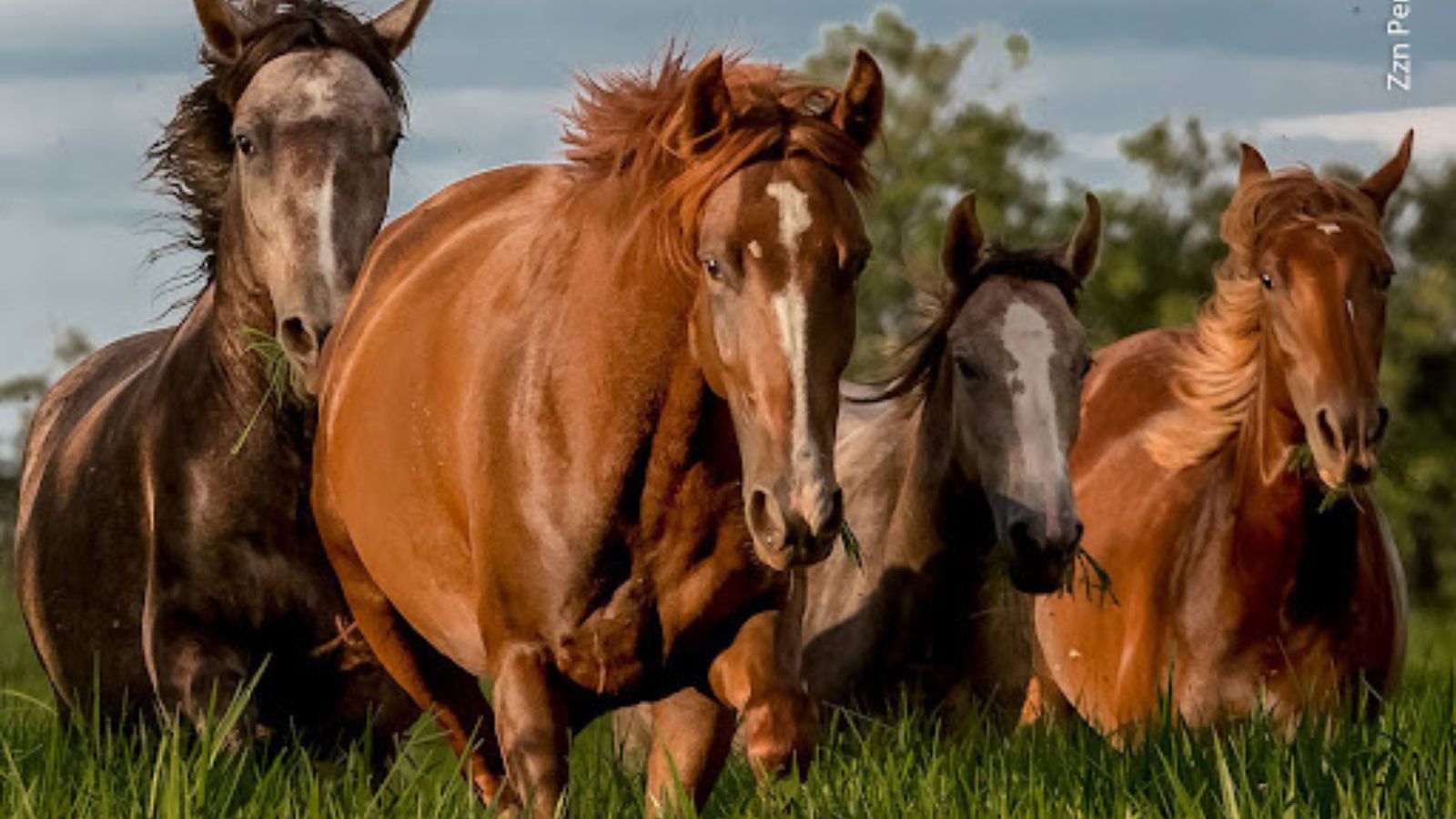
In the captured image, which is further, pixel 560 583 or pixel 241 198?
pixel 241 198

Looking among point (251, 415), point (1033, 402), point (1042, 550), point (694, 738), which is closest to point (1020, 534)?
point (1042, 550)

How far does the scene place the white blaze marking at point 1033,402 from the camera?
7.08 meters

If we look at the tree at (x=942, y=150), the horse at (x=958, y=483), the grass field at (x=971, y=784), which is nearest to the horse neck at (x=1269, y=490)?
the horse at (x=958, y=483)

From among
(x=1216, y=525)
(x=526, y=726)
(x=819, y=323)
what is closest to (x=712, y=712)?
(x=526, y=726)

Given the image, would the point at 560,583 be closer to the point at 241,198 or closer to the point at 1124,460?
the point at 241,198

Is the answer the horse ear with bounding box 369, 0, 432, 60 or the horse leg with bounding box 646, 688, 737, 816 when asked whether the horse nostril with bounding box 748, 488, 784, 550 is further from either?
the horse ear with bounding box 369, 0, 432, 60

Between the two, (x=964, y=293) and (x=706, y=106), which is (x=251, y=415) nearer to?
(x=964, y=293)

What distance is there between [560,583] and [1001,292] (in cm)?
311

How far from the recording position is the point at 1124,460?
9.13 metres

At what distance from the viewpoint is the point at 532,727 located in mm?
4840

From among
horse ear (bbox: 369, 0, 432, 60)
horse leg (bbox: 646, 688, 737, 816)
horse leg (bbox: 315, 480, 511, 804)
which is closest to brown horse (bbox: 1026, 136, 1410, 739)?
horse leg (bbox: 315, 480, 511, 804)

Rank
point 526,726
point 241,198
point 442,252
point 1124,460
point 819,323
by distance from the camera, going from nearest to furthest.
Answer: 1. point 819,323
2. point 526,726
3. point 442,252
4. point 241,198
5. point 1124,460

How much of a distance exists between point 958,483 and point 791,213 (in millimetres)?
3688

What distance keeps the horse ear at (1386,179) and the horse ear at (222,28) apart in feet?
12.2
